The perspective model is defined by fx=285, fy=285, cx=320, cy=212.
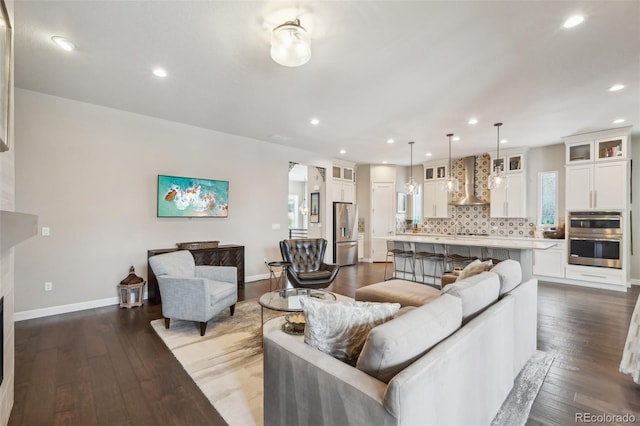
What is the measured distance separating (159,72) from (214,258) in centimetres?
288

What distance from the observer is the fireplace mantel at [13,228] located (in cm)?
135

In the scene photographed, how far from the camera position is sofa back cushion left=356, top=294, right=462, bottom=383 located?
120 centimetres

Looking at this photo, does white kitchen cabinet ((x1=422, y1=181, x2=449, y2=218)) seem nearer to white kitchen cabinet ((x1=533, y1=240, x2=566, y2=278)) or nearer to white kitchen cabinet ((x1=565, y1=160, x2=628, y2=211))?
white kitchen cabinet ((x1=533, y1=240, x2=566, y2=278))

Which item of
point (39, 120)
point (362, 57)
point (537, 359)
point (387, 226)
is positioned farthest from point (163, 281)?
point (387, 226)

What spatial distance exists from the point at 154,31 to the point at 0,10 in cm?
109

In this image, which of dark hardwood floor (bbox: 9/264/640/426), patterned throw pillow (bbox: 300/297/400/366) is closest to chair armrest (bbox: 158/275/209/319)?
dark hardwood floor (bbox: 9/264/640/426)

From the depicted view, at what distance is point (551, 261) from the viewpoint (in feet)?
19.4

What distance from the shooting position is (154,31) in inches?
95.7

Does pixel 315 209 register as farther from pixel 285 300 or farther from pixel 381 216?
pixel 285 300

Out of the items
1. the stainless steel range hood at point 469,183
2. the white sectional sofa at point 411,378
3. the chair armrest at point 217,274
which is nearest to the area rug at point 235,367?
the white sectional sofa at point 411,378

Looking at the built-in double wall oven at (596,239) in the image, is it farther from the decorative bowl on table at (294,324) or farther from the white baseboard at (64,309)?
the white baseboard at (64,309)

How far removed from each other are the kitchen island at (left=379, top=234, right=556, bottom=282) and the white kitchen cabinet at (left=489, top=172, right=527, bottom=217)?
0.67 m

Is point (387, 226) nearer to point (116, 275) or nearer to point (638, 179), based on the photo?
point (638, 179)

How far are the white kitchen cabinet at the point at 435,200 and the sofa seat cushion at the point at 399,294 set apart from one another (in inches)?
200
